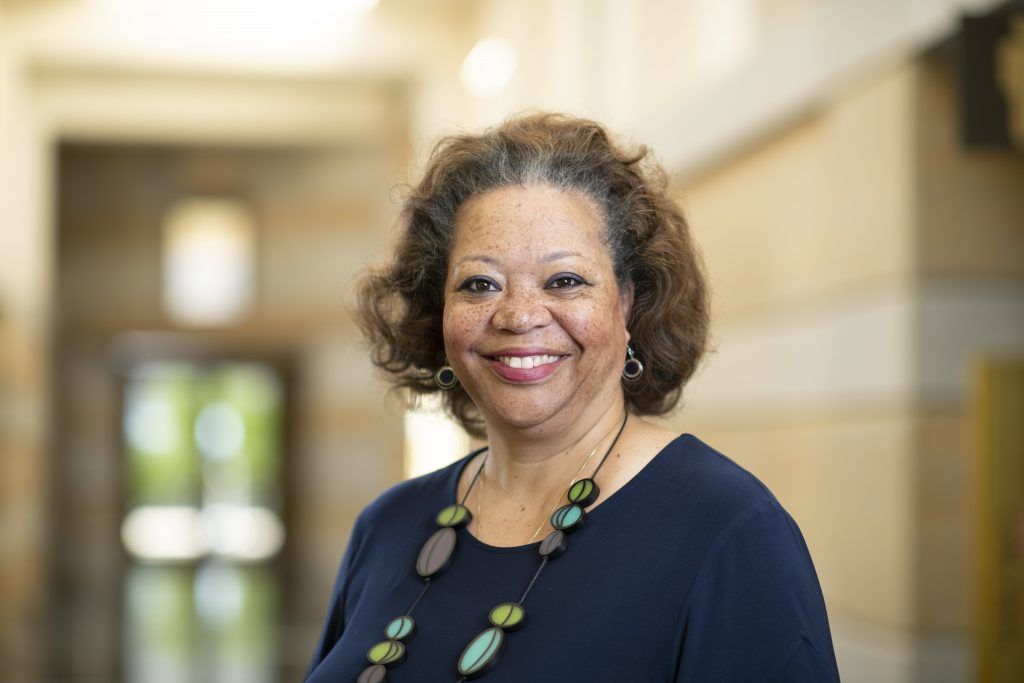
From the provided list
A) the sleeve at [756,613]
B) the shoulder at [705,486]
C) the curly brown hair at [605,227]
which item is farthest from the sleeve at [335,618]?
the sleeve at [756,613]

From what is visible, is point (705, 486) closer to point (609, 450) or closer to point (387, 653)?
point (609, 450)

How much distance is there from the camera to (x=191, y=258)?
2069 cm

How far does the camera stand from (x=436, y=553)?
7.64 ft

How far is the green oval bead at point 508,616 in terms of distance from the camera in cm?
206

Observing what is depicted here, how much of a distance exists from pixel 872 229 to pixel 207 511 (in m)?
19.3

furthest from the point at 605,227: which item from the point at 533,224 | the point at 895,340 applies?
the point at 895,340

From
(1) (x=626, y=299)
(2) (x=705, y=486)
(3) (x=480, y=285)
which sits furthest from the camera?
(1) (x=626, y=299)

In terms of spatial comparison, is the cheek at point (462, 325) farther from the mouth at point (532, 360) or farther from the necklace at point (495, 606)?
the necklace at point (495, 606)

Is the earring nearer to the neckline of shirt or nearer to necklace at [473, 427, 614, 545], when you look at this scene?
necklace at [473, 427, 614, 545]

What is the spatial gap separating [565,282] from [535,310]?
0.08m

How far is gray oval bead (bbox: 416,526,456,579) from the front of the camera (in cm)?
229

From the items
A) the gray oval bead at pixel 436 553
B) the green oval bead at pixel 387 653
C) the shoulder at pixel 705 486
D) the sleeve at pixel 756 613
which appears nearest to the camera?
the sleeve at pixel 756 613

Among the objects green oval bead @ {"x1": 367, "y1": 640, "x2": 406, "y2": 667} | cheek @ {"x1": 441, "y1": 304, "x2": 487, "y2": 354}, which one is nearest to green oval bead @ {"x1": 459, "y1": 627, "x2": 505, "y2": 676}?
green oval bead @ {"x1": 367, "y1": 640, "x2": 406, "y2": 667}

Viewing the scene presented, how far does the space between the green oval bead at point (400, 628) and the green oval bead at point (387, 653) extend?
0.04 ft
